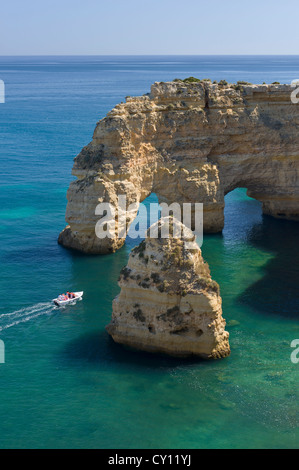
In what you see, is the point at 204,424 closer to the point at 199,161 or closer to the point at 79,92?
the point at 199,161

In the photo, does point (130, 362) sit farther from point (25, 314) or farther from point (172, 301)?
point (25, 314)

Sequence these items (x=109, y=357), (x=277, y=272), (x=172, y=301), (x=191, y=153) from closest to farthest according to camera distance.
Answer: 1. (x=172, y=301)
2. (x=109, y=357)
3. (x=277, y=272)
4. (x=191, y=153)

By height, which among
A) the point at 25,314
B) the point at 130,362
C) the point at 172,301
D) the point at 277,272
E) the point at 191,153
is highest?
the point at 191,153

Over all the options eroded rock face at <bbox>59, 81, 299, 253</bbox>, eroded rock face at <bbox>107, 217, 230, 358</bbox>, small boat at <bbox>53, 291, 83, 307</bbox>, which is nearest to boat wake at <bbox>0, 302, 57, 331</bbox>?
small boat at <bbox>53, 291, 83, 307</bbox>

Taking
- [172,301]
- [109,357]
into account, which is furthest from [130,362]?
[172,301]

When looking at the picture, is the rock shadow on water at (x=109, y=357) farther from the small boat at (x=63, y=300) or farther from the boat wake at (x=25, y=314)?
the small boat at (x=63, y=300)

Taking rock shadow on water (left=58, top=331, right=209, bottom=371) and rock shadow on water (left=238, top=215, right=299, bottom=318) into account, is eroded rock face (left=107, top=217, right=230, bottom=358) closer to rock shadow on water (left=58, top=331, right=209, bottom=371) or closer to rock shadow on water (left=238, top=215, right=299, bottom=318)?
rock shadow on water (left=58, top=331, right=209, bottom=371)
